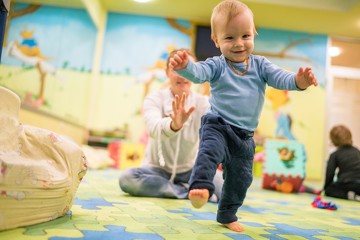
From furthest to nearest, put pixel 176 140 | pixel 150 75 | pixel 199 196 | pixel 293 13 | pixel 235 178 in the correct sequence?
pixel 150 75
pixel 293 13
pixel 176 140
pixel 235 178
pixel 199 196

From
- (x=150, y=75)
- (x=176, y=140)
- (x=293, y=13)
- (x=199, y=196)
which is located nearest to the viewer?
(x=199, y=196)

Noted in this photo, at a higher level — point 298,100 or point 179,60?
point 298,100

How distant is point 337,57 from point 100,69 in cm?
356

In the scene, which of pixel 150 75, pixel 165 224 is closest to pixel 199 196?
pixel 165 224

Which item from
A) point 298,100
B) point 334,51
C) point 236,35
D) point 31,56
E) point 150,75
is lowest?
point 236,35

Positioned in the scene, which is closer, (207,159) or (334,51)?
(207,159)

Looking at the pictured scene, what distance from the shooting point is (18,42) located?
2.57 m

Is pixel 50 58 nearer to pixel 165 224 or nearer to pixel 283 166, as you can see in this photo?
pixel 283 166

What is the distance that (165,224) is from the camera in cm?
105

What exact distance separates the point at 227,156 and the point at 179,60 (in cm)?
33

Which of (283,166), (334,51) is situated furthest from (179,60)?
(334,51)

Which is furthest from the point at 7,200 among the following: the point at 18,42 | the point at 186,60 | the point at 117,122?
the point at 117,122

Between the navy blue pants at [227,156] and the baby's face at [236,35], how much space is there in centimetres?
21

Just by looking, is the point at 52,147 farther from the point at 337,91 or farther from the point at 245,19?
the point at 337,91
